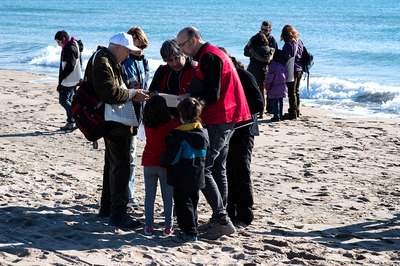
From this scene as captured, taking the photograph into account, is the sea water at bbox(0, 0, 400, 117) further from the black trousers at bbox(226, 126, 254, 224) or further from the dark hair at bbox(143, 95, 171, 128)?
the dark hair at bbox(143, 95, 171, 128)

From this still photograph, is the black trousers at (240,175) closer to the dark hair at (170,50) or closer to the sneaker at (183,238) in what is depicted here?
the sneaker at (183,238)

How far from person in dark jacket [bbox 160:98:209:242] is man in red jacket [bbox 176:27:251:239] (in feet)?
0.51

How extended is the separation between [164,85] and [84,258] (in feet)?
5.42

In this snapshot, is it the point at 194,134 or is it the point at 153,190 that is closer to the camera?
the point at 194,134

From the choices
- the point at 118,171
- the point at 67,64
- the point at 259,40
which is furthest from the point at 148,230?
the point at 259,40

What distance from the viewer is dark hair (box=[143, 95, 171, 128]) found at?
407 cm

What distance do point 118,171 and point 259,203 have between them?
1.86 m

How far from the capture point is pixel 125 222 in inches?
177

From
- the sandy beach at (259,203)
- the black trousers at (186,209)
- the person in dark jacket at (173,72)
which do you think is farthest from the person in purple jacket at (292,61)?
the black trousers at (186,209)

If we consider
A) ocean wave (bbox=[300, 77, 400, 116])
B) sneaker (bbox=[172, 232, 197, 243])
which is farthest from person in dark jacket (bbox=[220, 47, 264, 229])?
ocean wave (bbox=[300, 77, 400, 116])

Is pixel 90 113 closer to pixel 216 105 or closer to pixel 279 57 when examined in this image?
pixel 216 105

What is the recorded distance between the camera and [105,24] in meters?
40.7

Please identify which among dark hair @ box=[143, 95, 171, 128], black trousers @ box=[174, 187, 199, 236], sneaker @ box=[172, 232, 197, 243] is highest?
dark hair @ box=[143, 95, 171, 128]

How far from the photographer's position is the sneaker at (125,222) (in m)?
4.48
